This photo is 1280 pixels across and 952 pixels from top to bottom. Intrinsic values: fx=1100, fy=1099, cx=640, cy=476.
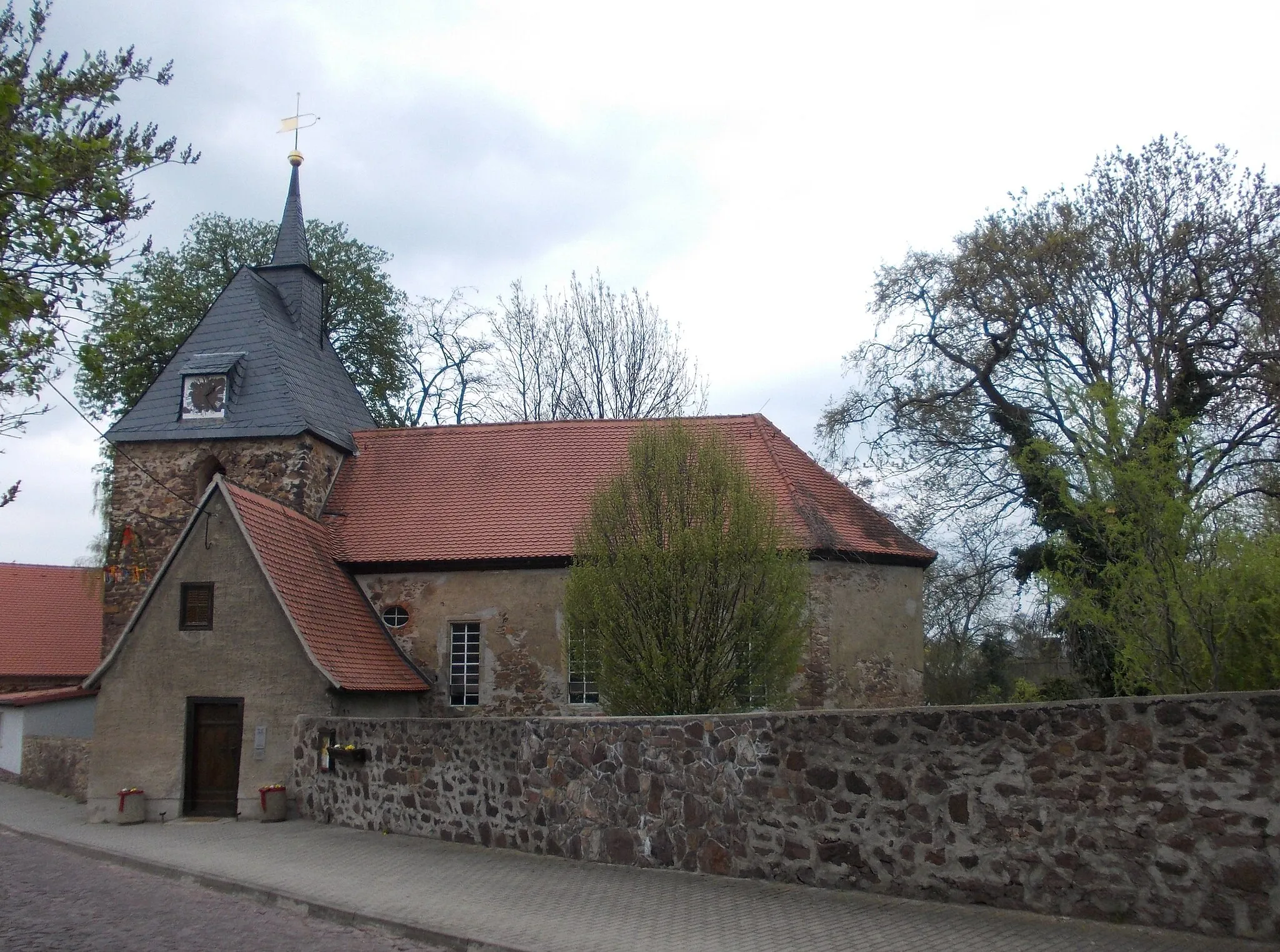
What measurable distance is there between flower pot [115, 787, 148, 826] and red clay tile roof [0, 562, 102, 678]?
50.8 ft

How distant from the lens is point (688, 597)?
1389 centimetres

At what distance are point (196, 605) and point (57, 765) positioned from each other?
29.1 feet

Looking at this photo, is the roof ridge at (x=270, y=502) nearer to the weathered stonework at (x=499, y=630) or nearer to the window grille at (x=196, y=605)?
the window grille at (x=196, y=605)

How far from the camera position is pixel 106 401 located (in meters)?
30.8

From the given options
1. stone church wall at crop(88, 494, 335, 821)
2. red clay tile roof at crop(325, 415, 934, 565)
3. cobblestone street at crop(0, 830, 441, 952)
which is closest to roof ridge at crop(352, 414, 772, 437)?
red clay tile roof at crop(325, 415, 934, 565)

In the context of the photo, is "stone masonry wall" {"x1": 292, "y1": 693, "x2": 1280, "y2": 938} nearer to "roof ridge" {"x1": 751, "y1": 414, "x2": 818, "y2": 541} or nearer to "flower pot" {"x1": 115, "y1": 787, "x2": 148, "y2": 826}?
"flower pot" {"x1": 115, "y1": 787, "x2": 148, "y2": 826}

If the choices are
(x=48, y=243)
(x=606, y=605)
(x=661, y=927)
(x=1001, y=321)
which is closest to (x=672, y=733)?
(x=661, y=927)

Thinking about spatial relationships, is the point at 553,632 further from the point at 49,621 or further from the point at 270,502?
the point at 49,621

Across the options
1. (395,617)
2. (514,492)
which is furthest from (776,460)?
(395,617)

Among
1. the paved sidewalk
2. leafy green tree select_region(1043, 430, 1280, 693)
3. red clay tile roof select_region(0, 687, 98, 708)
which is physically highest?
leafy green tree select_region(1043, 430, 1280, 693)

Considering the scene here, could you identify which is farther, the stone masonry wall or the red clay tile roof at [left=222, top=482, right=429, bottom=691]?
the red clay tile roof at [left=222, top=482, right=429, bottom=691]

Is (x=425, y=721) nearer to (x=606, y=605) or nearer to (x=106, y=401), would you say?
(x=606, y=605)

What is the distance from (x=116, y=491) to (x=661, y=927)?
18.3 meters

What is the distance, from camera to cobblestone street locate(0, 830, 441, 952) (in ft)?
27.2
